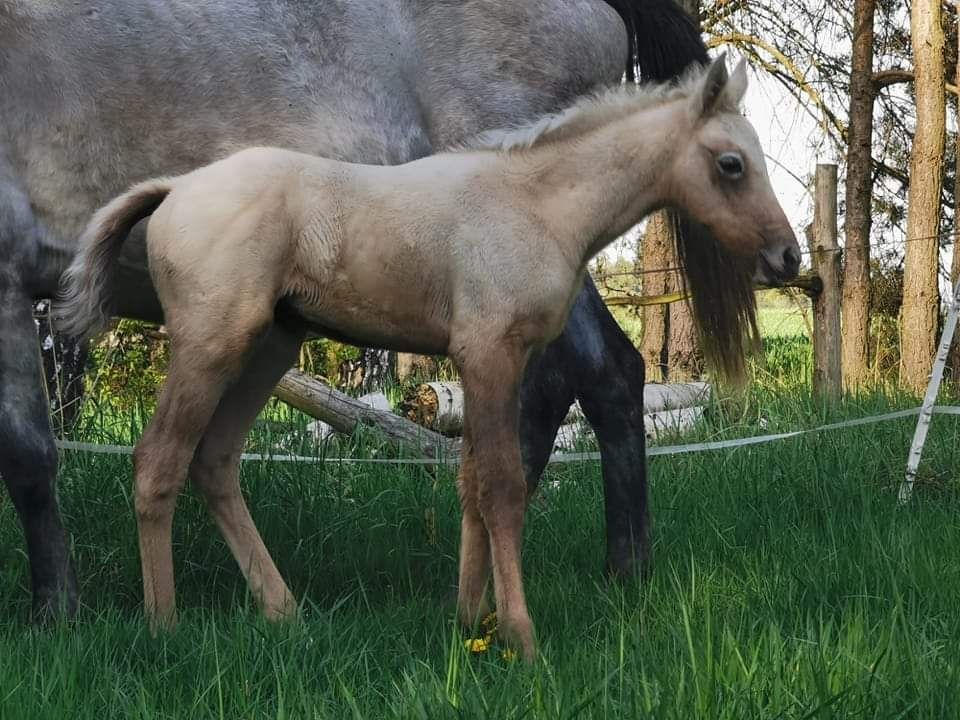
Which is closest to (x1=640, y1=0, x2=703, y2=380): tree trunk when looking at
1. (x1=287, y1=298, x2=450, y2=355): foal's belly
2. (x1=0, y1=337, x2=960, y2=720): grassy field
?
(x1=0, y1=337, x2=960, y2=720): grassy field

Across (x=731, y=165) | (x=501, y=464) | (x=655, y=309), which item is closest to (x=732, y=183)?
(x=731, y=165)

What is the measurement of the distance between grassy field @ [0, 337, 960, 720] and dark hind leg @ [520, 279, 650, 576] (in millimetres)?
217

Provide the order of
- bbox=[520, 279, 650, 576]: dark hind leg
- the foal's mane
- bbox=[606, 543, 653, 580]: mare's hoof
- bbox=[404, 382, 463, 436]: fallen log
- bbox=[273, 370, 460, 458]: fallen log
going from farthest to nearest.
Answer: bbox=[404, 382, 463, 436]: fallen log, bbox=[273, 370, 460, 458]: fallen log, bbox=[520, 279, 650, 576]: dark hind leg, bbox=[606, 543, 653, 580]: mare's hoof, the foal's mane

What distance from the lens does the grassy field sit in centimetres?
267

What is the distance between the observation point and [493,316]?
3201 millimetres

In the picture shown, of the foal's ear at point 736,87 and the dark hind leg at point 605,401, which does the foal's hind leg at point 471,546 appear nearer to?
the dark hind leg at point 605,401

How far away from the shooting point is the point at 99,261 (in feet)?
11.1

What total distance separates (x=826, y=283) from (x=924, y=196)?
12.5 ft

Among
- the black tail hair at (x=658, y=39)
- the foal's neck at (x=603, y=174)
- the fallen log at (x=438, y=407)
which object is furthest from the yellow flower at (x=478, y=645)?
the fallen log at (x=438, y=407)

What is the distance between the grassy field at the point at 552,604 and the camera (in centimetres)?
267

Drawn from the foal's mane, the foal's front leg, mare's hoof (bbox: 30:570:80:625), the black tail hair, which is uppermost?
the black tail hair

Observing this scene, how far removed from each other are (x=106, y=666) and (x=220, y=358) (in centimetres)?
86

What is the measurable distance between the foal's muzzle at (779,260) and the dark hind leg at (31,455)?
2.25 metres

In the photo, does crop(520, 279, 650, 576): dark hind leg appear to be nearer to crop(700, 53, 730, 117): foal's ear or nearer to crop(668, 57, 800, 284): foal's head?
crop(668, 57, 800, 284): foal's head
